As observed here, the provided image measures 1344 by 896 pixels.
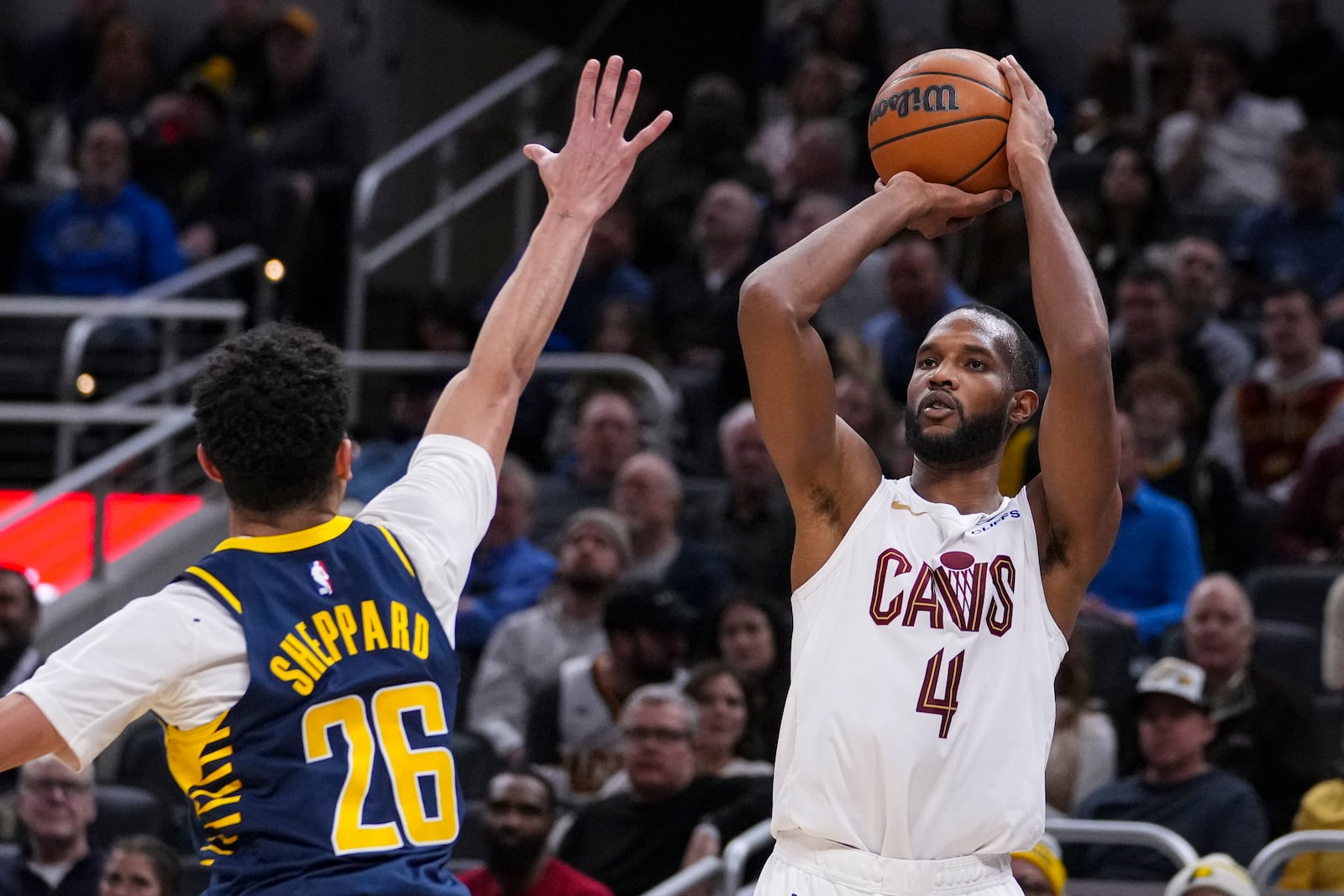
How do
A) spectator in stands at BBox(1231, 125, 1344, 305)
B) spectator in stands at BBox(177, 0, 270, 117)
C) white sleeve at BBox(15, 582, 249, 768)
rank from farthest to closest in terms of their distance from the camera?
spectator in stands at BBox(177, 0, 270, 117)
spectator in stands at BBox(1231, 125, 1344, 305)
white sleeve at BBox(15, 582, 249, 768)

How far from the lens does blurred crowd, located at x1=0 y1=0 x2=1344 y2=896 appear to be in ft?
23.1

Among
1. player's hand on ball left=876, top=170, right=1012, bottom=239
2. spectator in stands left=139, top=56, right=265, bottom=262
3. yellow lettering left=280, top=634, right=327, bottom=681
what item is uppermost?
spectator in stands left=139, top=56, right=265, bottom=262

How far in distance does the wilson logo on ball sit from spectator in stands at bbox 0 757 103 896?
4.02 m

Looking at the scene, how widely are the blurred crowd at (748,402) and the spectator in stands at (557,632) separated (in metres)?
0.02

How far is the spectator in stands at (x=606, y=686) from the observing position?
771cm

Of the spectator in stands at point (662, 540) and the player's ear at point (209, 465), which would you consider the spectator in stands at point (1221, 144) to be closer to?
the spectator in stands at point (662, 540)

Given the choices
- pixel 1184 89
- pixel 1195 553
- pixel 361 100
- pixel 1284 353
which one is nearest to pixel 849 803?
pixel 1195 553

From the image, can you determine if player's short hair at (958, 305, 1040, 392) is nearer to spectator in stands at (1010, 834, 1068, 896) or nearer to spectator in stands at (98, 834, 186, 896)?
spectator in stands at (1010, 834, 1068, 896)

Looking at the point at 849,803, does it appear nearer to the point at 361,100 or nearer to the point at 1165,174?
the point at 1165,174

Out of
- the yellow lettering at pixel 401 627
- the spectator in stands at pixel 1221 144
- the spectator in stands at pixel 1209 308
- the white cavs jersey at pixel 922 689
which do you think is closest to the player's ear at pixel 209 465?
the yellow lettering at pixel 401 627

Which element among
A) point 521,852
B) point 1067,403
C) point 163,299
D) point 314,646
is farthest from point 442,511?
point 163,299

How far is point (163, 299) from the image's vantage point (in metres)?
11.3

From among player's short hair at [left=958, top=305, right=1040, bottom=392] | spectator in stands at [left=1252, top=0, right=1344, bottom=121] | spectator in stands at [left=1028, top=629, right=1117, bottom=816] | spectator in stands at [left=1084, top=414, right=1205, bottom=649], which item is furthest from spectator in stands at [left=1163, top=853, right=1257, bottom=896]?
spectator in stands at [left=1252, top=0, right=1344, bottom=121]

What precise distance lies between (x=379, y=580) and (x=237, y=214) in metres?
9.48
